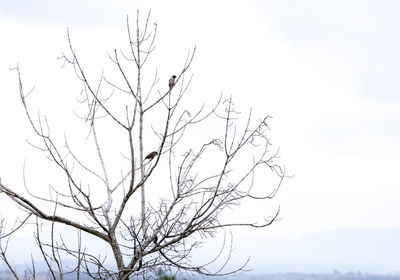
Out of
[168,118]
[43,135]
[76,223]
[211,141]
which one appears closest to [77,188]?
[76,223]

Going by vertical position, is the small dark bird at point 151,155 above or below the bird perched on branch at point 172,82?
below

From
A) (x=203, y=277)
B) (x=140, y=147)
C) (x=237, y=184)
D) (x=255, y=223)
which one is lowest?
(x=203, y=277)

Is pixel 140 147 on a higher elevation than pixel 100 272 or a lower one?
higher

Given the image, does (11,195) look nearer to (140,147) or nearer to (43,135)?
(43,135)

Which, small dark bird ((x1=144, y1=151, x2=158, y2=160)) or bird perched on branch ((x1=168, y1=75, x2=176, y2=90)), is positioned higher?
bird perched on branch ((x1=168, y1=75, x2=176, y2=90))

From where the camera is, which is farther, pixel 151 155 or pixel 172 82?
pixel 172 82

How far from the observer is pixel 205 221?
434 centimetres

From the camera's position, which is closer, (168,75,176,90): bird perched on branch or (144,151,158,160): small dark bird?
(144,151,158,160): small dark bird

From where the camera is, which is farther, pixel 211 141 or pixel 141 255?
pixel 211 141

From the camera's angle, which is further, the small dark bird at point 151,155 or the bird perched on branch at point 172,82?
the bird perched on branch at point 172,82

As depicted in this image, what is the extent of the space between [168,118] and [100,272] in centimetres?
129

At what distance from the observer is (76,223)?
422cm

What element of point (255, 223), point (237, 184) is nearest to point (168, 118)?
point (237, 184)

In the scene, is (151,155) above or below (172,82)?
below
